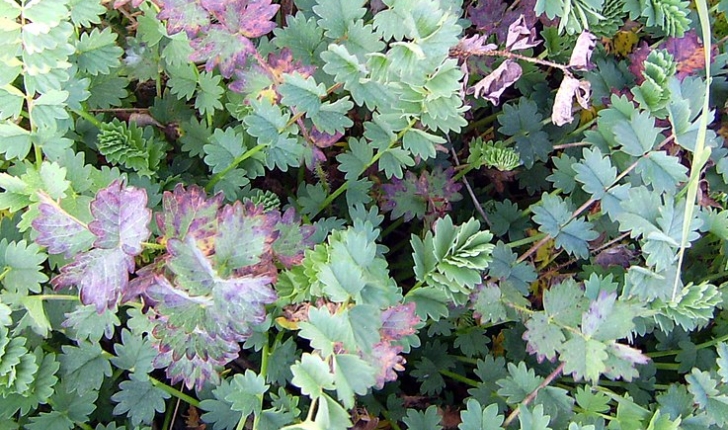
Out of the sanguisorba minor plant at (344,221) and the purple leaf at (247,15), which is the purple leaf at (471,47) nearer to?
the sanguisorba minor plant at (344,221)

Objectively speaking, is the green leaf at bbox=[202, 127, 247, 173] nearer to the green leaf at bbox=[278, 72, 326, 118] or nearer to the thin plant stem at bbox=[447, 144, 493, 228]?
the green leaf at bbox=[278, 72, 326, 118]

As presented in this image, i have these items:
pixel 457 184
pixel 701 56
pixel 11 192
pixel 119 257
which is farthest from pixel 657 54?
pixel 11 192

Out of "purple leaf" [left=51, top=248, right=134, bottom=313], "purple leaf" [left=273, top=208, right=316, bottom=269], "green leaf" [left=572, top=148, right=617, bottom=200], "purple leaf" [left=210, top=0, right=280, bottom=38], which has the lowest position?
"purple leaf" [left=273, top=208, right=316, bottom=269]

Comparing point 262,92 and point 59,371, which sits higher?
point 262,92

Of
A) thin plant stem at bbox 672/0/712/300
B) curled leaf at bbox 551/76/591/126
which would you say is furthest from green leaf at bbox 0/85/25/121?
thin plant stem at bbox 672/0/712/300

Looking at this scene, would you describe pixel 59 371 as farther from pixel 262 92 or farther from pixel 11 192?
pixel 262 92
